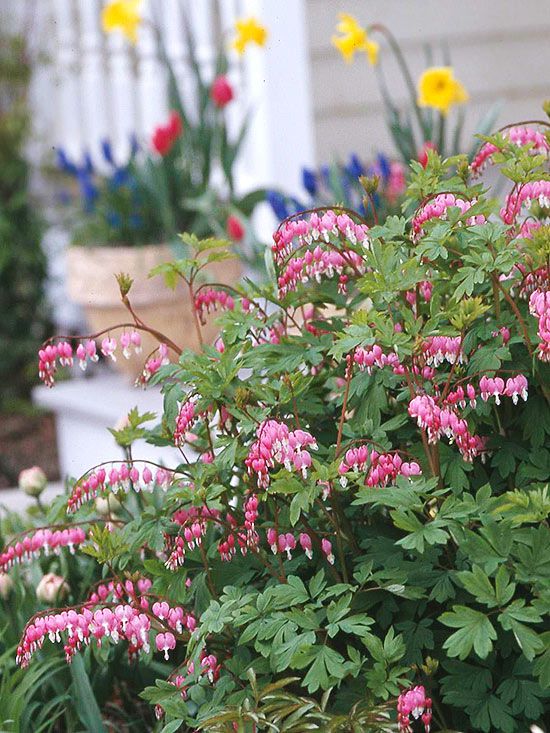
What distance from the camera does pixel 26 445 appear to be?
470 centimetres

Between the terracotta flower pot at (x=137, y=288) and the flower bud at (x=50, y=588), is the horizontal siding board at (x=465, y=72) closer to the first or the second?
the terracotta flower pot at (x=137, y=288)

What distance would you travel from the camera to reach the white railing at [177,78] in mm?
4133

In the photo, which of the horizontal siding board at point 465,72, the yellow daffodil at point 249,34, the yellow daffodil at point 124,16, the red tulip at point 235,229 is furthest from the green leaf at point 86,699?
the horizontal siding board at point 465,72

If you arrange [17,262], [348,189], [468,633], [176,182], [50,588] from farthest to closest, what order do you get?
[17,262]
[176,182]
[348,189]
[50,588]
[468,633]

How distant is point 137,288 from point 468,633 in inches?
115

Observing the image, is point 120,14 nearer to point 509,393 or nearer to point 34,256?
point 34,256

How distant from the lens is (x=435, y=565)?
1.36 metres

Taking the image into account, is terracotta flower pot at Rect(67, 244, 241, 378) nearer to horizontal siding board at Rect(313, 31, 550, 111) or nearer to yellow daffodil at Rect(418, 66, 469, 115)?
horizontal siding board at Rect(313, 31, 550, 111)

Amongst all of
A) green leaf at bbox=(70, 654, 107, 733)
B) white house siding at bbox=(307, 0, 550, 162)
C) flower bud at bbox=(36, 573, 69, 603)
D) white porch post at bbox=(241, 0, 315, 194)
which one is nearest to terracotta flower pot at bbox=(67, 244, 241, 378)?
white porch post at bbox=(241, 0, 315, 194)

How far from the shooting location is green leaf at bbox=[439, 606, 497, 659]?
108 cm

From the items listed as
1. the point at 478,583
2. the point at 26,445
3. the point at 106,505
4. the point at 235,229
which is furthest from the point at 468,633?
the point at 26,445

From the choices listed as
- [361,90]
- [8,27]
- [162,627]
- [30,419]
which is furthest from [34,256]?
[162,627]

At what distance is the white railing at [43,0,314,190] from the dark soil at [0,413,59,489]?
118 centimetres

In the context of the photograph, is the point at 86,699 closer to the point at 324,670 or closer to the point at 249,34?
the point at 324,670
